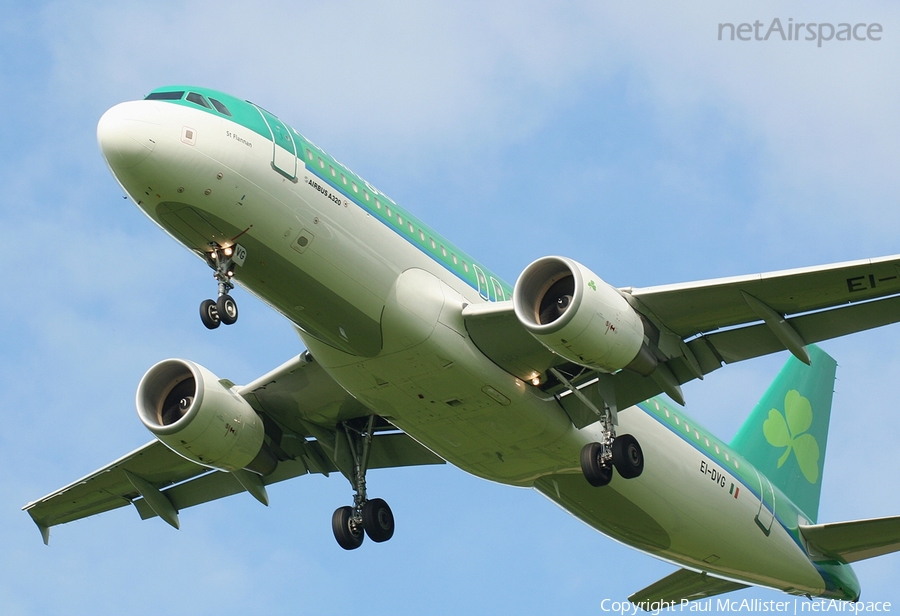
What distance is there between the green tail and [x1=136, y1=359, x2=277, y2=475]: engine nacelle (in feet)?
39.9

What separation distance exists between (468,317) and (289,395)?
5166 millimetres

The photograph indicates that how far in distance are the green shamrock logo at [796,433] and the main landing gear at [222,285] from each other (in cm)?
1537

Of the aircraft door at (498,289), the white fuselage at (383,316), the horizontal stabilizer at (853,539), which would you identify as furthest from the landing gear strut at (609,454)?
the horizontal stabilizer at (853,539)

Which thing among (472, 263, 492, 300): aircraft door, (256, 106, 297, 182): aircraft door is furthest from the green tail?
(256, 106, 297, 182): aircraft door

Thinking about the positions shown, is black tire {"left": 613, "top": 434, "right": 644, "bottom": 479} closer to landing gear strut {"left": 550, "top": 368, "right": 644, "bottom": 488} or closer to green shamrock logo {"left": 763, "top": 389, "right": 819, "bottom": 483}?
landing gear strut {"left": 550, "top": 368, "right": 644, "bottom": 488}

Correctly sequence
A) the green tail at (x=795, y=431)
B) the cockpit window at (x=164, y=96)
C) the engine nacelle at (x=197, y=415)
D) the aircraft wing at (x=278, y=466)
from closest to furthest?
1. the cockpit window at (x=164, y=96)
2. the engine nacelle at (x=197, y=415)
3. the aircraft wing at (x=278, y=466)
4. the green tail at (x=795, y=431)

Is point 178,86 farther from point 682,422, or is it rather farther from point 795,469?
point 795,469

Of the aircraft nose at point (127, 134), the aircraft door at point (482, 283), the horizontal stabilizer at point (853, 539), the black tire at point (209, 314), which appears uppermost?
the aircraft door at point (482, 283)

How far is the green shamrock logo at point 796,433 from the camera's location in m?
31.1

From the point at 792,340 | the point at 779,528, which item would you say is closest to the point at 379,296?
Answer: the point at 792,340

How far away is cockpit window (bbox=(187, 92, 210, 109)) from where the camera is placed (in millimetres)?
21109

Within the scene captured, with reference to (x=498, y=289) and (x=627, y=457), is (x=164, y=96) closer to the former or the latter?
(x=498, y=289)

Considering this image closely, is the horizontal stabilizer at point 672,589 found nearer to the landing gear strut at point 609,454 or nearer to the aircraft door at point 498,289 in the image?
the landing gear strut at point 609,454

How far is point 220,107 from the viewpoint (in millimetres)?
21266
